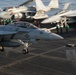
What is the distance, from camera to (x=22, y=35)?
75.9 ft

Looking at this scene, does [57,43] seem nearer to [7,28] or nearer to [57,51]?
[57,51]

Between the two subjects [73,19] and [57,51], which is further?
[73,19]

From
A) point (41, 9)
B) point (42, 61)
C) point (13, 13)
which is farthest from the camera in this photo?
point (41, 9)

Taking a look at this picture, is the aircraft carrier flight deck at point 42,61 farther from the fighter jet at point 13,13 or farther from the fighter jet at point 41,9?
the fighter jet at point 13,13

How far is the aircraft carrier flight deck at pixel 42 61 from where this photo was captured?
19533 mm

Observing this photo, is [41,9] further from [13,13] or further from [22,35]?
[22,35]

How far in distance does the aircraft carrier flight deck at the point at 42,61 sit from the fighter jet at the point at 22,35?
1.31 m

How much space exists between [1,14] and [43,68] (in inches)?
1115

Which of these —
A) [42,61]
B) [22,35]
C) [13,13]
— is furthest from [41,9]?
[42,61]

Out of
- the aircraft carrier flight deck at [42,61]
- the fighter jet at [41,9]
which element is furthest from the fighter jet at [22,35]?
the fighter jet at [41,9]

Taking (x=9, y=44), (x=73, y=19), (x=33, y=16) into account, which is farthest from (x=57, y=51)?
(x=33, y=16)

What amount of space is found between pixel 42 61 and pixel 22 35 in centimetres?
296

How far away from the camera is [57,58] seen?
76.4ft

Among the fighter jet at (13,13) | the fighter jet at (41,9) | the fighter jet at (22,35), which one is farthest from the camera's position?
the fighter jet at (41,9)
